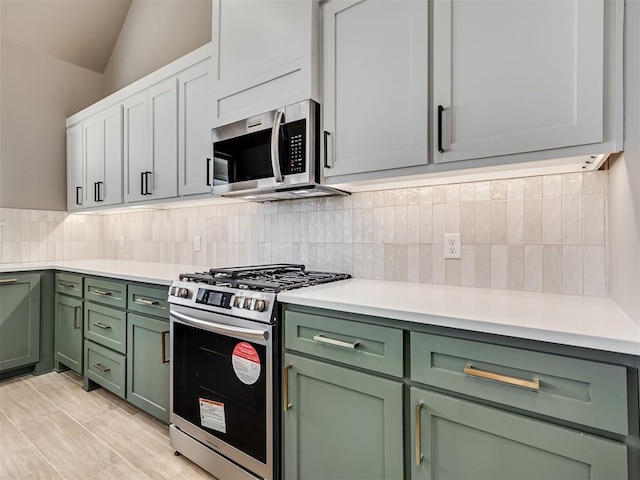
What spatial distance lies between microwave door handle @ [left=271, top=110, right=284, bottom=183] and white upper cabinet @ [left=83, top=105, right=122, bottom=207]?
5.86ft

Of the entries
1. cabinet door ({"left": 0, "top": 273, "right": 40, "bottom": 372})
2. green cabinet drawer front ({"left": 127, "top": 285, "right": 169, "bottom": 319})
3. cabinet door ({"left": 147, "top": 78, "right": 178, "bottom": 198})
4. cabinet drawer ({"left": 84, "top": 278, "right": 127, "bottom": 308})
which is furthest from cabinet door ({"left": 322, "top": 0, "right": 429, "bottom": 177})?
cabinet door ({"left": 0, "top": 273, "right": 40, "bottom": 372})

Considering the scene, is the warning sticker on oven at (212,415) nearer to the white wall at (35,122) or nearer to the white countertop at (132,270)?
the white countertop at (132,270)

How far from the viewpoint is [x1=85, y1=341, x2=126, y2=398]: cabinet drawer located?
7.59ft

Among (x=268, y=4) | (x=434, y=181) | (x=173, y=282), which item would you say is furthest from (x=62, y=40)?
(x=434, y=181)

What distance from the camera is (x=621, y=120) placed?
1.09 m

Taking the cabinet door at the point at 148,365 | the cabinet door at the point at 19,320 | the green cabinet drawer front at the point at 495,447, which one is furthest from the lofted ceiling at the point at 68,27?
the green cabinet drawer front at the point at 495,447

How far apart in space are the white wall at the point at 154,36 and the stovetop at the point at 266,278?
2.04 metres

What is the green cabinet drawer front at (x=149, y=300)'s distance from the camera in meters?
2.04

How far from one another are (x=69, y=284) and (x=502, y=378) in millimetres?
3039

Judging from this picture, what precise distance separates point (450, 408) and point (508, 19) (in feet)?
4.28

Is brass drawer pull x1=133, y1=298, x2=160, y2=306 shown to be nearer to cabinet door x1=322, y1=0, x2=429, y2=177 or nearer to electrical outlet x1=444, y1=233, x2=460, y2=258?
cabinet door x1=322, y1=0, x2=429, y2=177

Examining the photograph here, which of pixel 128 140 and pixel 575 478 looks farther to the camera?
pixel 128 140

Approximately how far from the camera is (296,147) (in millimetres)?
1762

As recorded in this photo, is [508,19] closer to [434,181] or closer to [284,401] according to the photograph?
[434,181]
